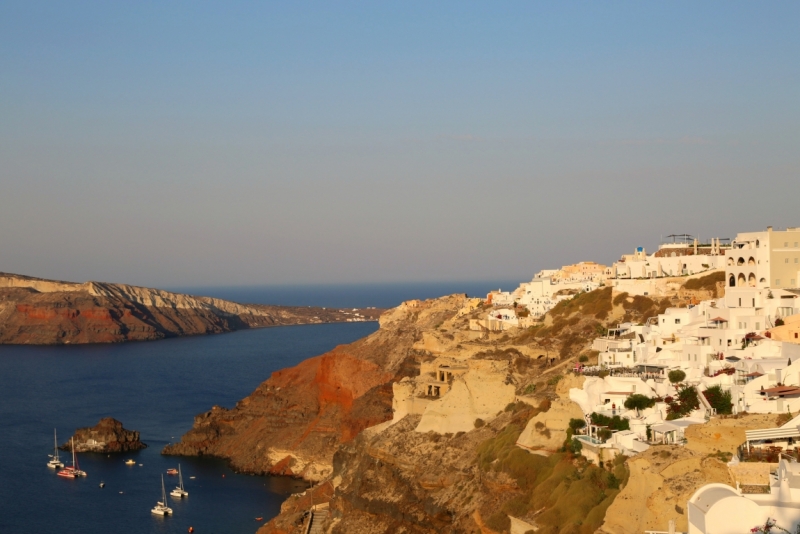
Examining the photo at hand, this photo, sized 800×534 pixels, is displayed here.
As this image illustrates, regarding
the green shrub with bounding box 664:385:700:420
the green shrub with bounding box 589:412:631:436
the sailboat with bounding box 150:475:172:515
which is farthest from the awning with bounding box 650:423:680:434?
the sailboat with bounding box 150:475:172:515

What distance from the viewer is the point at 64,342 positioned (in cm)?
18725

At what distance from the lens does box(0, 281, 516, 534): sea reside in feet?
192

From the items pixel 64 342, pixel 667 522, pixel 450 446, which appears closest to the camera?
pixel 667 522

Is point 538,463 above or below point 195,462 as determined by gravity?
above

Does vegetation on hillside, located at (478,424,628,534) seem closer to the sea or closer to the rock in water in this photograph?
the sea

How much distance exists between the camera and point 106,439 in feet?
256

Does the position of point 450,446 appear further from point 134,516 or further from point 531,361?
point 134,516

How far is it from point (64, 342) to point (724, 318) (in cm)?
16809

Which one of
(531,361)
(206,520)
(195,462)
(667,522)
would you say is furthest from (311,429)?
(667,522)

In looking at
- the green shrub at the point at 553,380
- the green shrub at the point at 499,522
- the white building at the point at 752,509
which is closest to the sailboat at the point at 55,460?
the green shrub at the point at 553,380

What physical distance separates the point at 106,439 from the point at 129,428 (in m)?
8.53

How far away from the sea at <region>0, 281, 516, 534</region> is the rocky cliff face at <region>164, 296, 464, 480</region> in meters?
2.00

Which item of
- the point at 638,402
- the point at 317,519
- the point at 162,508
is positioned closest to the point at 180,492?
the point at 162,508

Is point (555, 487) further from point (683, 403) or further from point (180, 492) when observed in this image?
point (180, 492)
